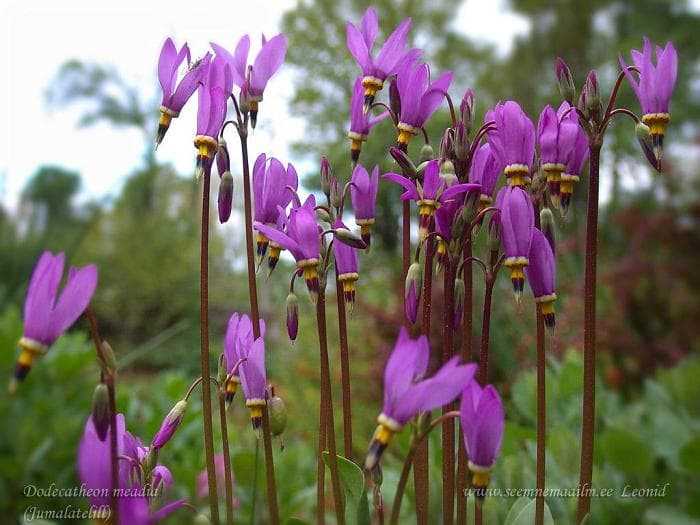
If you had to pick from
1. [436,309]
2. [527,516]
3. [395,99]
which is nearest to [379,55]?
[395,99]

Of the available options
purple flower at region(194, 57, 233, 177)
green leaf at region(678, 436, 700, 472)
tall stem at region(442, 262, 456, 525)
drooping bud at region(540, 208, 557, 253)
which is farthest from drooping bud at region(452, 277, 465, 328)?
green leaf at region(678, 436, 700, 472)

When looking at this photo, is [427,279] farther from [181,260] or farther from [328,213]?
[181,260]

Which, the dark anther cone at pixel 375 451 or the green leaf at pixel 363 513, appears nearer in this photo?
the dark anther cone at pixel 375 451

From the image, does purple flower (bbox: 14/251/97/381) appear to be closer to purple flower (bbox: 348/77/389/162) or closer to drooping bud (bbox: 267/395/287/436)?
drooping bud (bbox: 267/395/287/436)

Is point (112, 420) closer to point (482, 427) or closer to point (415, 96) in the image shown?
point (482, 427)

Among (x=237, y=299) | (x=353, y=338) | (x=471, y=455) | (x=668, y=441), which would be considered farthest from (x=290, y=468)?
(x=237, y=299)

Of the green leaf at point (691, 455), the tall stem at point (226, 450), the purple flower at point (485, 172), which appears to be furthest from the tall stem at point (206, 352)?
the green leaf at point (691, 455)

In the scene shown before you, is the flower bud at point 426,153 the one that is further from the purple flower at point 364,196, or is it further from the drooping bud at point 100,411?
the drooping bud at point 100,411
